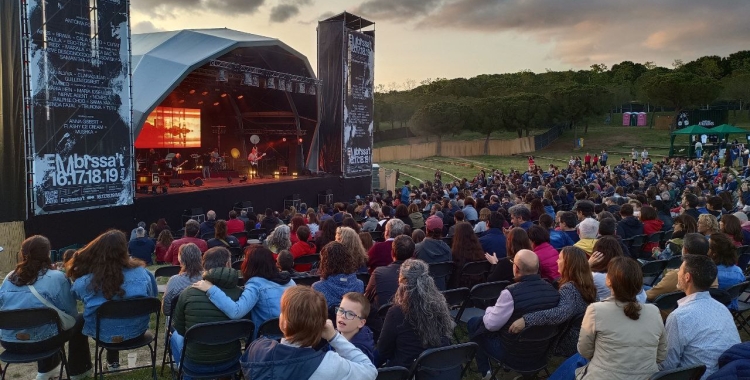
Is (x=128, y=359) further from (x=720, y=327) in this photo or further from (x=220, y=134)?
(x=220, y=134)

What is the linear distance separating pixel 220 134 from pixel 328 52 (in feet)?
20.2

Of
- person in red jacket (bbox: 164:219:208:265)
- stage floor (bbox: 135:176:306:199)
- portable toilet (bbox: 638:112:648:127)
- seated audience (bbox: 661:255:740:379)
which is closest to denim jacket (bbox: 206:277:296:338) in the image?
seated audience (bbox: 661:255:740:379)

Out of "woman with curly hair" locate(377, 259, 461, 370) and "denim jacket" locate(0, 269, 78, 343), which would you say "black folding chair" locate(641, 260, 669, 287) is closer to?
"woman with curly hair" locate(377, 259, 461, 370)

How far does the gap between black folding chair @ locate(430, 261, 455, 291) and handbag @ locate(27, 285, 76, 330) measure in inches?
130

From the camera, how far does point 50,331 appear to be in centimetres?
413

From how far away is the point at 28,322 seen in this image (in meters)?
3.81

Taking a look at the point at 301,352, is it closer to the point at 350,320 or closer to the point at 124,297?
the point at 350,320

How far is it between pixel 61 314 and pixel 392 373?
287 centimetres

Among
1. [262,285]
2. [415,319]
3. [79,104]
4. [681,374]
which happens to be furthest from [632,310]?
[79,104]

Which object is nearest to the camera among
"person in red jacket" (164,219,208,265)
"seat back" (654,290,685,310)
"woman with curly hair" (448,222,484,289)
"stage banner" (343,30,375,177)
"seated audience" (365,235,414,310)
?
"seat back" (654,290,685,310)

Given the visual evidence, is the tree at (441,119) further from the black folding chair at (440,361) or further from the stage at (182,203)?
the black folding chair at (440,361)

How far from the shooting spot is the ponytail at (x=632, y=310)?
10.5 feet

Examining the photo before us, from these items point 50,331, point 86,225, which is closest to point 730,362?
point 50,331

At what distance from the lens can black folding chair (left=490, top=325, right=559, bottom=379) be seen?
394cm
